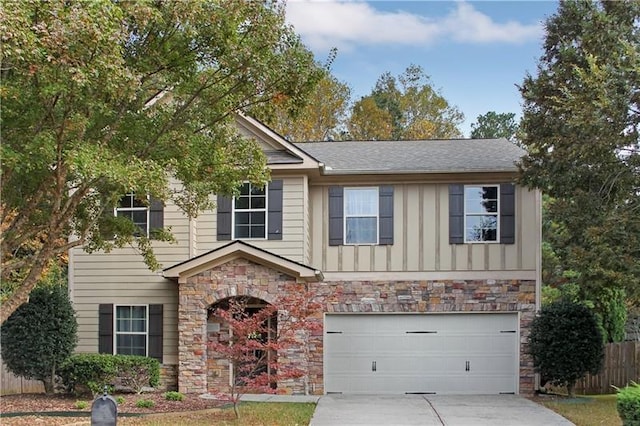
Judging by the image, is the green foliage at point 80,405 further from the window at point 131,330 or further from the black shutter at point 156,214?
the black shutter at point 156,214

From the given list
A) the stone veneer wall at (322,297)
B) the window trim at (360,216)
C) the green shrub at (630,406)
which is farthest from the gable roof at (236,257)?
the green shrub at (630,406)

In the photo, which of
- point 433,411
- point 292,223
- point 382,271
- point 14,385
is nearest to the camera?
point 433,411

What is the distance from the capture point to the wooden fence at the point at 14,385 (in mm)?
17973

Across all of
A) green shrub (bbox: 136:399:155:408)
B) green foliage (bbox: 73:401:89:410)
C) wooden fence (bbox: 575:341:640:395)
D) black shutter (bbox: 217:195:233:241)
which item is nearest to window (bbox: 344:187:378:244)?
black shutter (bbox: 217:195:233:241)

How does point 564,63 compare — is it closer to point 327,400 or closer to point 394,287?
point 394,287

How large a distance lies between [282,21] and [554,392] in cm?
1128

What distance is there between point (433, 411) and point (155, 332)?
687 centimetres

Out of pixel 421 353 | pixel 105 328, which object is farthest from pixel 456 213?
pixel 105 328

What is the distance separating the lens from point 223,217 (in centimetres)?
1775

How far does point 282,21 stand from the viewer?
1134 cm

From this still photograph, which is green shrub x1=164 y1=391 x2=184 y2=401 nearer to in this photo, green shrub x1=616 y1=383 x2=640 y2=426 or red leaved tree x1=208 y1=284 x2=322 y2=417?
red leaved tree x1=208 y1=284 x2=322 y2=417

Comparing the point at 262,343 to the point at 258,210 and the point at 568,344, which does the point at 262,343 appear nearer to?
the point at 258,210

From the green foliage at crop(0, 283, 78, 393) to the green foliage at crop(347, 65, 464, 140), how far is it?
18.7m

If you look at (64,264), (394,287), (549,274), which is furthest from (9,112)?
(549,274)
